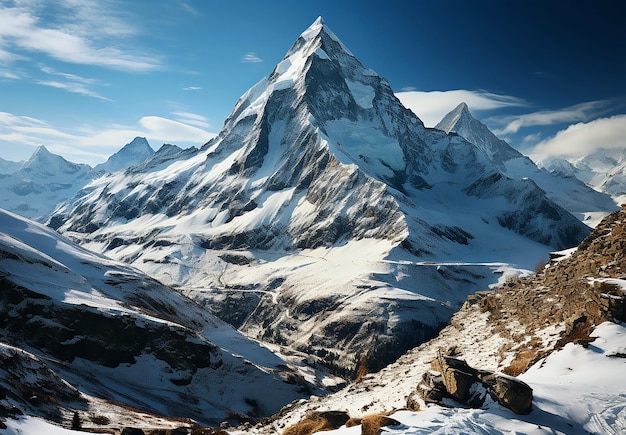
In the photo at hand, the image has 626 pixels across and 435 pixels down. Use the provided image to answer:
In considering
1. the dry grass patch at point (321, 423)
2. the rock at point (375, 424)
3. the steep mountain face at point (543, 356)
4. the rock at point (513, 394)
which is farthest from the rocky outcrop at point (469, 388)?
the dry grass patch at point (321, 423)

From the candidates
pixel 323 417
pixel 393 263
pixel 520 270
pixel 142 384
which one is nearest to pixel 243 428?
pixel 323 417

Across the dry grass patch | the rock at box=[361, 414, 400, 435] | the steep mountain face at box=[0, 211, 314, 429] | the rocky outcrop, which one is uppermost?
the rocky outcrop

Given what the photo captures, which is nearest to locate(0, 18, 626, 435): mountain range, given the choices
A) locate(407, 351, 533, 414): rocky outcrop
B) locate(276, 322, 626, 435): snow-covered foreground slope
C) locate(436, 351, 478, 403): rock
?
locate(276, 322, 626, 435): snow-covered foreground slope

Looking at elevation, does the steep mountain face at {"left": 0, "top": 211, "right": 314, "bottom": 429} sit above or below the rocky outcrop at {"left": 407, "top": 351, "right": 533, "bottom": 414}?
below

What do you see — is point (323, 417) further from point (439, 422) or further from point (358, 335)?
point (358, 335)

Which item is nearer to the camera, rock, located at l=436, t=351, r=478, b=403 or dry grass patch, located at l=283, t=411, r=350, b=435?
rock, located at l=436, t=351, r=478, b=403

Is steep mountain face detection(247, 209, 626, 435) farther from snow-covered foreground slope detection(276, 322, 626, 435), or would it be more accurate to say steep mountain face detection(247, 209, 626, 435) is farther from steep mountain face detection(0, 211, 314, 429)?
steep mountain face detection(0, 211, 314, 429)

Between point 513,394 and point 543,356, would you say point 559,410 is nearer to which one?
point 513,394

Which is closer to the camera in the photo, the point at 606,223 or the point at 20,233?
the point at 606,223
